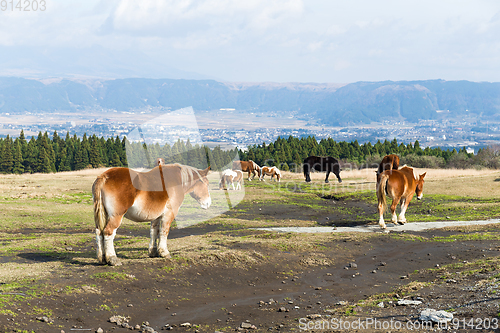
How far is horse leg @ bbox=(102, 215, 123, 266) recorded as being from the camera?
10.3 metres

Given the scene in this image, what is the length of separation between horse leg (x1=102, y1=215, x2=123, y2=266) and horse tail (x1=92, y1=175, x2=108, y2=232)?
5.8 inches

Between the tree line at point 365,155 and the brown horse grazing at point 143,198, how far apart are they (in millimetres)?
65169

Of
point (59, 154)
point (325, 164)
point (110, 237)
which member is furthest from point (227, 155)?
point (110, 237)

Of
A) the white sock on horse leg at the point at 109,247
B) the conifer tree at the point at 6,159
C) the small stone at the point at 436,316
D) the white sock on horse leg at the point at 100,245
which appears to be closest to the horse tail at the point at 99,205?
the white sock on horse leg at the point at 100,245

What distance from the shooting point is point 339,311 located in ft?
29.2

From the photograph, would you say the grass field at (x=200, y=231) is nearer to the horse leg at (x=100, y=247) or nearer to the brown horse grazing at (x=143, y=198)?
the horse leg at (x=100, y=247)

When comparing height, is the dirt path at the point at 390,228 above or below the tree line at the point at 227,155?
below

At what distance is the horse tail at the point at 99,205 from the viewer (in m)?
10.2

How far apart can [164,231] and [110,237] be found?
1672 mm

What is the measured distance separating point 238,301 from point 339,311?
2.46 metres

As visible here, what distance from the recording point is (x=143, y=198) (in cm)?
1080

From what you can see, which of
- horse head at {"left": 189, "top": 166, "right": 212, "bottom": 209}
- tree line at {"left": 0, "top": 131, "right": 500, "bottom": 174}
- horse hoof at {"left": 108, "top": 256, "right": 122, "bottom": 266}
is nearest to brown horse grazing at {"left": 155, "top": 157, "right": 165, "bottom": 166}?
horse head at {"left": 189, "top": 166, "right": 212, "bottom": 209}

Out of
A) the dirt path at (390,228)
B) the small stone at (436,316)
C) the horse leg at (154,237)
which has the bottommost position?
the dirt path at (390,228)

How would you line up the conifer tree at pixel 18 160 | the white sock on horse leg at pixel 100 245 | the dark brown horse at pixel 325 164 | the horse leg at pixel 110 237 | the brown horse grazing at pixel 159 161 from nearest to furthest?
the horse leg at pixel 110 237 → the white sock on horse leg at pixel 100 245 → the brown horse grazing at pixel 159 161 → the dark brown horse at pixel 325 164 → the conifer tree at pixel 18 160
